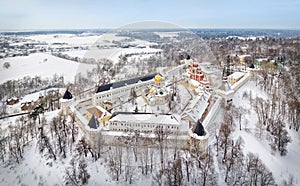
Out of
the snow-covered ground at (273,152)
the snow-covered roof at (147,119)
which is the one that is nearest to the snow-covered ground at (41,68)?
the snow-covered roof at (147,119)

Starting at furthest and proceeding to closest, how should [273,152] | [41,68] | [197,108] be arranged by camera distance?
1. [41,68]
2. [197,108]
3. [273,152]

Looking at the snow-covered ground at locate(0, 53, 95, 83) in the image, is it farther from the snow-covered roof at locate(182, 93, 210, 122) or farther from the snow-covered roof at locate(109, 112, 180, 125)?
the snow-covered roof at locate(182, 93, 210, 122)

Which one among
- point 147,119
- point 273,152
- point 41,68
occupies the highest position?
point 41,68

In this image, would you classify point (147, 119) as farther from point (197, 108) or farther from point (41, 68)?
point (41, 68)

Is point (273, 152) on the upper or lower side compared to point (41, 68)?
lower

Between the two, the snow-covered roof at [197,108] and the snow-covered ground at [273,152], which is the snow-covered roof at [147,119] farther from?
the snow-covered ground at [273,152]

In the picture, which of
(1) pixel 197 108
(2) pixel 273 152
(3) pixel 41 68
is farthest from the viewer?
(3) pixel 41 68

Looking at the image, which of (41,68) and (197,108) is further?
(41,68)

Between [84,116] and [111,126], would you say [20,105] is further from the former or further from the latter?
[111,126]

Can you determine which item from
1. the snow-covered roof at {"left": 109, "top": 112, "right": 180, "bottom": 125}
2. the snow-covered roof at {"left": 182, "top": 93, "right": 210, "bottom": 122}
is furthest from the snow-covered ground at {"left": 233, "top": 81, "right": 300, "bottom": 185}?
the snow-covered roof at {"left": 109, "top": 112, "right": 180, "bottom": 125}

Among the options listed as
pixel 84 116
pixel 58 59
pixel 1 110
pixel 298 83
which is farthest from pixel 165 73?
pixel 58 59

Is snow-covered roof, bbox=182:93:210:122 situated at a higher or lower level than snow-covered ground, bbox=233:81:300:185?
higher

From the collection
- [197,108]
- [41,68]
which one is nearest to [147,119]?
[197,108]

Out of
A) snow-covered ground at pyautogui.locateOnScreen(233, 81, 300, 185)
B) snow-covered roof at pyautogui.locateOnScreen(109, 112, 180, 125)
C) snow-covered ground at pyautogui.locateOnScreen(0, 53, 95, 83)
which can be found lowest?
snow-covered ground at pyautogui.locateOnScreen(233, 81, 300, 185)
